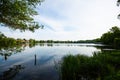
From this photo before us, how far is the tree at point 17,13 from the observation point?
17.6m

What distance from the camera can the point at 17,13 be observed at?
711 inches

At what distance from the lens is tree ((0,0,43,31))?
57.8ft

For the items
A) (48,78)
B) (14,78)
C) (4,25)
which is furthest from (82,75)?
(4,25)

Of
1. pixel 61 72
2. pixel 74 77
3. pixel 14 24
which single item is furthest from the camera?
pixel 14 24

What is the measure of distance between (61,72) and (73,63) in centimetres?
165

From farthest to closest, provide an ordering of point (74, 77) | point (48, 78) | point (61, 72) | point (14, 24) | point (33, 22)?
point (33, 22) → point (14, 24) → point (48, 78) → point (61, 72) → point (74, 77)

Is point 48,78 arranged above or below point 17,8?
below

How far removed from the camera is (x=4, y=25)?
62.8 ft

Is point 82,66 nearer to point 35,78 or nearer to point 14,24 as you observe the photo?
point 35,78

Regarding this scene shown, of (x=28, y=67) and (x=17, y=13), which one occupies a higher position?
(x=17, y=13)

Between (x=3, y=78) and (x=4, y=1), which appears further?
(x=4, y=1)

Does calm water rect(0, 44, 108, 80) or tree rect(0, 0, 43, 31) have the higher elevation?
tree rect(0, 0, 43, 31)

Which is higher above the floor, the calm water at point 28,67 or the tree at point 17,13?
the tree at point 17,13

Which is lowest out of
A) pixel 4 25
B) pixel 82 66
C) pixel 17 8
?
pixel 82 66
